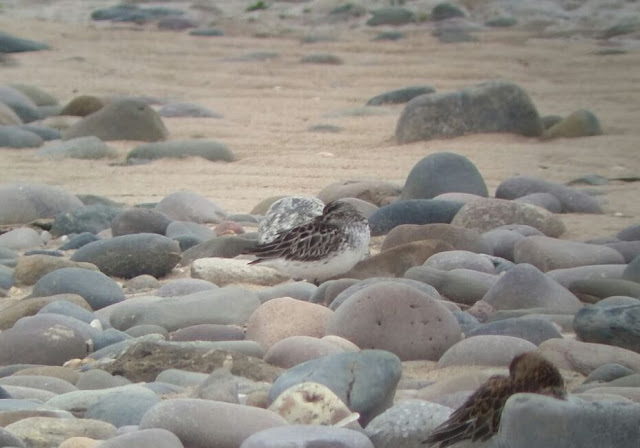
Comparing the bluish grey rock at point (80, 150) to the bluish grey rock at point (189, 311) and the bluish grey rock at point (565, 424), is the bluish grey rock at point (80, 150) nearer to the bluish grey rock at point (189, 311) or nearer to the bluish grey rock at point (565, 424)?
the bluish grey rock at point (189, 311)

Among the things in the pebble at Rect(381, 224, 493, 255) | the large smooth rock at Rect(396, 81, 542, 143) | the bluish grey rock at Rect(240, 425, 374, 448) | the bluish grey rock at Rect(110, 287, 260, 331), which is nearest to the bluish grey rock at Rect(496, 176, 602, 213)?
the pebble at Rect(381, 224, 493, 255)

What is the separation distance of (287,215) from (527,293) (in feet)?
5.83

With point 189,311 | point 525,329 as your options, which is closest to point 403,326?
point 525,329

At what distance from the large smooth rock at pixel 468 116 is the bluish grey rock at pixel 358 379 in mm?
7187

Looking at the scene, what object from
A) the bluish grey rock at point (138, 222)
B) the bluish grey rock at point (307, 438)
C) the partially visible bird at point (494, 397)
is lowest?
the bluish grey rock at point (138, 222)

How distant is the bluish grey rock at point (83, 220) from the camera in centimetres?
838

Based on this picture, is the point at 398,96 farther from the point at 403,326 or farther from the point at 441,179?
the point at 403,326

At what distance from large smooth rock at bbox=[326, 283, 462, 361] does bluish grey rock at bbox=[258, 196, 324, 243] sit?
1.98 m

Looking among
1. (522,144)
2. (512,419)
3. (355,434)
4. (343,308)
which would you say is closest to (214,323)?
(343,308)

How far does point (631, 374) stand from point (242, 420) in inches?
58.7

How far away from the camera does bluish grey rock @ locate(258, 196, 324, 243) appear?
7320mm

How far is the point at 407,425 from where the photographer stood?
4031 mm

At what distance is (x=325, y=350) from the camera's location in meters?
5.01

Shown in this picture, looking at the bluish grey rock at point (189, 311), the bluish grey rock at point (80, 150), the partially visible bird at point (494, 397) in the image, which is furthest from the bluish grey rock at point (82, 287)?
the bluish grey rock at point (80, 150)
